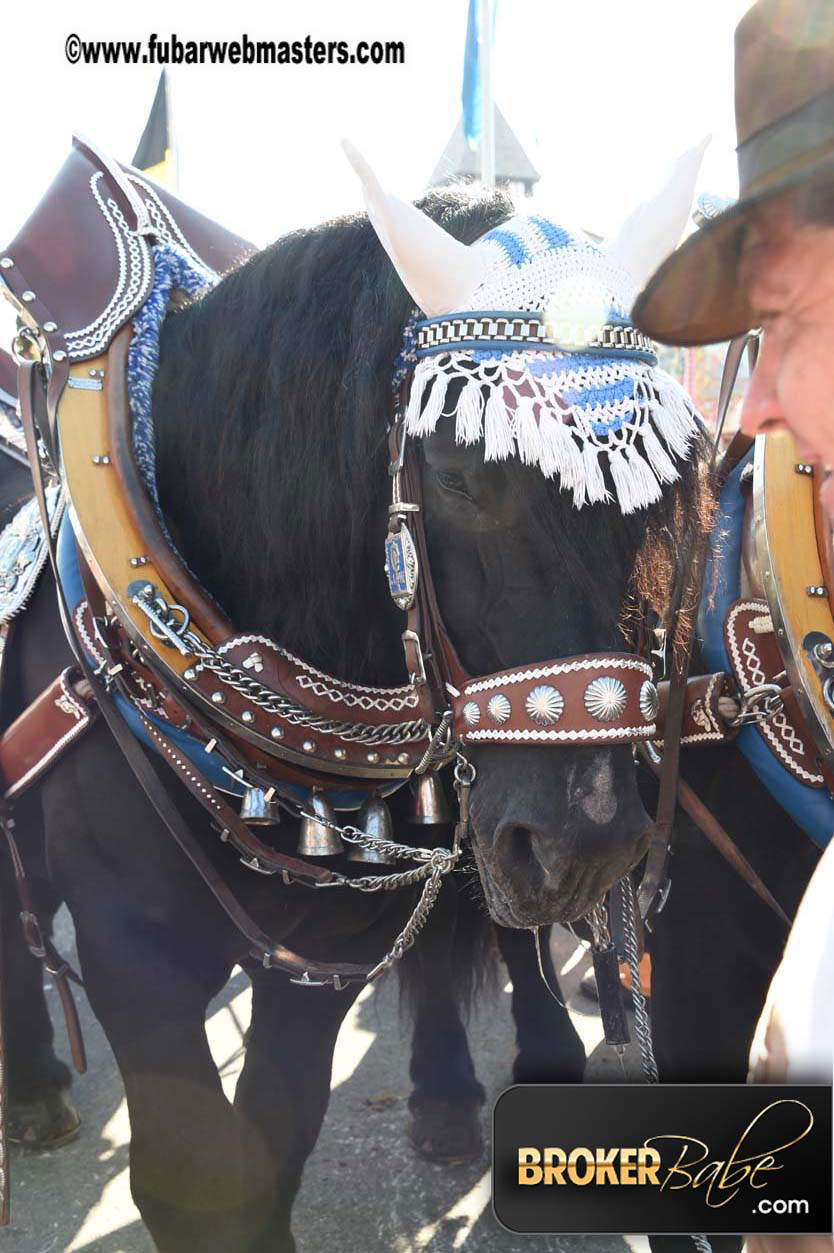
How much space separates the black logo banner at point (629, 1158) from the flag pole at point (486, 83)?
204 inches

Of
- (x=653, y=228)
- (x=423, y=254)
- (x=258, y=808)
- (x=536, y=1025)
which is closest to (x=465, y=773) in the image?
(x=258, y=808)

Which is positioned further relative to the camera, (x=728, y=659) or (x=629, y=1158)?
(x=728, y=659)

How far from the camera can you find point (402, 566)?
4.76 ft

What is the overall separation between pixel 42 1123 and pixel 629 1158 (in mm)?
2261

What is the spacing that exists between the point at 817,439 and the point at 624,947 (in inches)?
51.9

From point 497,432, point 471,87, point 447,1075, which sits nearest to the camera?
point 497,432

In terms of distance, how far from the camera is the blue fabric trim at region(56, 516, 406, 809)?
66.2 inches

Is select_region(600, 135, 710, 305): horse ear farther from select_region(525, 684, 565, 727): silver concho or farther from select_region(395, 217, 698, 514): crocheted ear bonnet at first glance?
select_region(525, 684, 565, 727): silver concho

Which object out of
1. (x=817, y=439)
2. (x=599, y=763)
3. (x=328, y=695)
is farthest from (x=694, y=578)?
(x=817, y=439)

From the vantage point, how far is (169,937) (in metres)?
1.72

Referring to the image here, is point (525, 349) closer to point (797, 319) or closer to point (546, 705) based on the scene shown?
point (546, 705)

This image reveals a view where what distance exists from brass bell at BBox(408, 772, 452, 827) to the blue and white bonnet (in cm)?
61

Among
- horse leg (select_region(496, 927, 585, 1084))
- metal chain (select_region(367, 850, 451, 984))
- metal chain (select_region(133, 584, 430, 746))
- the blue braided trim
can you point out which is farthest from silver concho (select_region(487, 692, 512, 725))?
horse leg (select_region(496, 927, 585, 1084))

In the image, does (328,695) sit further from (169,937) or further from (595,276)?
(595,276)
